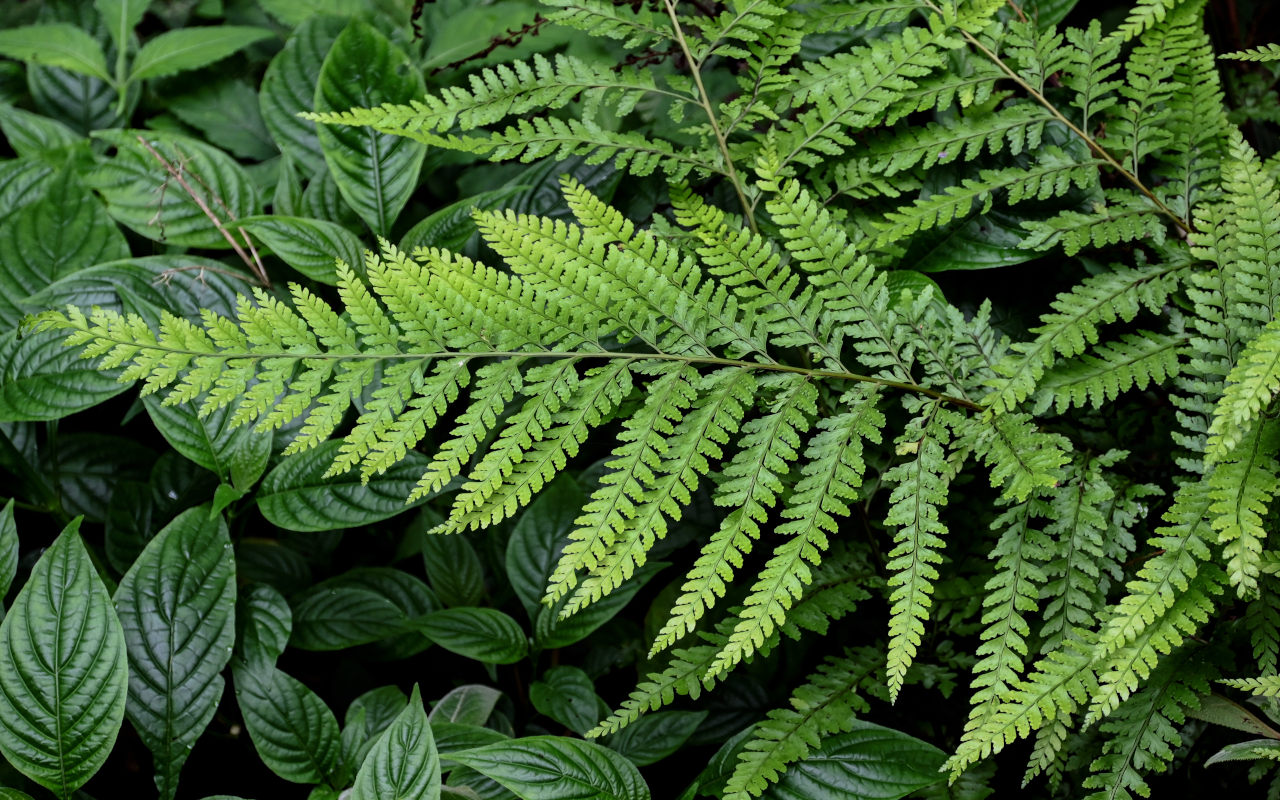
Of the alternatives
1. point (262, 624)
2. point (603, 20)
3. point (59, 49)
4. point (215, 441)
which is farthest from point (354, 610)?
point (59, 49)

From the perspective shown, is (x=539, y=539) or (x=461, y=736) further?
(x=539, y=539)

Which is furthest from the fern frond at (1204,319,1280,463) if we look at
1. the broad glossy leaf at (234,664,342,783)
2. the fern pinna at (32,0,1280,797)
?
the broad glossy leaf at (234,664,342,783)

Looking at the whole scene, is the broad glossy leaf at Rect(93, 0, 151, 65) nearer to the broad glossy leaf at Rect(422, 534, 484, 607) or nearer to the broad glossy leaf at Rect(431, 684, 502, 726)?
the broad glossy leaf at Rect(422, 534, 484, 607)

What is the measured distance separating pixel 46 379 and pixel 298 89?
847 mm

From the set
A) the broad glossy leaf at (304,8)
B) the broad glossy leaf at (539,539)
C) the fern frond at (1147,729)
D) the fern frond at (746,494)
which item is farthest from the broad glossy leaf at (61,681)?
the fern frond at (1147,729)

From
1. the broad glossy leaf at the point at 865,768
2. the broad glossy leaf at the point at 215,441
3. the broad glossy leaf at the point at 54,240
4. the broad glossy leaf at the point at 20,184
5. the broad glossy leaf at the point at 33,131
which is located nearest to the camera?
the broad glossy leaf at the point at 865,768

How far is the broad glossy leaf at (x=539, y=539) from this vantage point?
1.77m

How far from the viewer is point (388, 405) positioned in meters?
1.30

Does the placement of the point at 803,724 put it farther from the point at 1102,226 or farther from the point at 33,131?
Result: the point at 33,131

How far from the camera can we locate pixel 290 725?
Answer: 1.59 meters

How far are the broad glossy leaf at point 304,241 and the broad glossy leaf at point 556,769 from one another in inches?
36.0

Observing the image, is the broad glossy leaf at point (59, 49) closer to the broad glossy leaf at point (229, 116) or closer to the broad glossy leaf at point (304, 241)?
the broad glossy leaf at point (229, 116)

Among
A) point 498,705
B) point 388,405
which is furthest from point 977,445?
point 498,705

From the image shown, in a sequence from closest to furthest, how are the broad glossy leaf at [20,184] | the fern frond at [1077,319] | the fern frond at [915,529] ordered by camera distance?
the fern frond at [915,529] → the fern frond at [1077,319] → the broad glossy leaf at [20,184]
